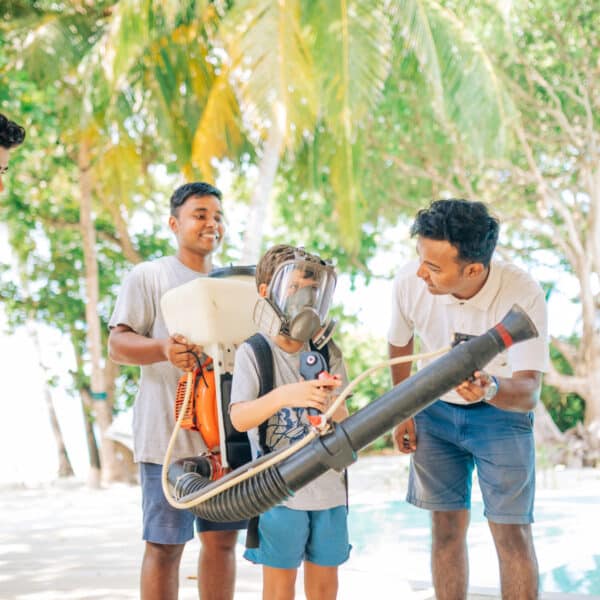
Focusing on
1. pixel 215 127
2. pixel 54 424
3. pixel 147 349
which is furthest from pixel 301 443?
pixel 54 424

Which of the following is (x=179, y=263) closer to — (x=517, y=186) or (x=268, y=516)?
(x=268, y=516)

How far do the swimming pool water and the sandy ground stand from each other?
200 mm

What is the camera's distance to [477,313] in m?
2.89

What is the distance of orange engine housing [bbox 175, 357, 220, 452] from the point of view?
2.57 metres

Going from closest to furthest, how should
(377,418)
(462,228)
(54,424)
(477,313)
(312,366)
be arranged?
1. (377,418)
2. (312,366)
3. (462,228)
4. (477,313)
5. (54,424)

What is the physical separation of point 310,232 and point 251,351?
11768 mm

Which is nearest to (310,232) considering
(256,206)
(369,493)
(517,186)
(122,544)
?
(517,186)

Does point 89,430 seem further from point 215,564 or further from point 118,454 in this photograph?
point 215,564

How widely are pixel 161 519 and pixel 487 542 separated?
4.47 meters

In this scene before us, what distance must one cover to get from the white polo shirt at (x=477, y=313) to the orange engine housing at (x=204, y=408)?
→ 0.63 m

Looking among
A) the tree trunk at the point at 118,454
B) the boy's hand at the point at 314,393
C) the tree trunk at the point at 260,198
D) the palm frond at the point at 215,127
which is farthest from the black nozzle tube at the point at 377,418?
the tree trunk at the point at 118,454

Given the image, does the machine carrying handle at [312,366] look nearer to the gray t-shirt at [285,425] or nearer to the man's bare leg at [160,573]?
the gray t-shirt at [285,425]

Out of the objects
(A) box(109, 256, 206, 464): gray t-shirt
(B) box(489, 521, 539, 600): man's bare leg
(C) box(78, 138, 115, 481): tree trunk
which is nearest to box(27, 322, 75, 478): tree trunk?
(C) box(78, 138, 115, 481): tree trunk

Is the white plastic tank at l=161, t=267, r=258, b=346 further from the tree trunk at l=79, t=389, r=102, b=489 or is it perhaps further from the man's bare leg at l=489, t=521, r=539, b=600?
the tree trunk at l=79, t=389, r=102, b=489
